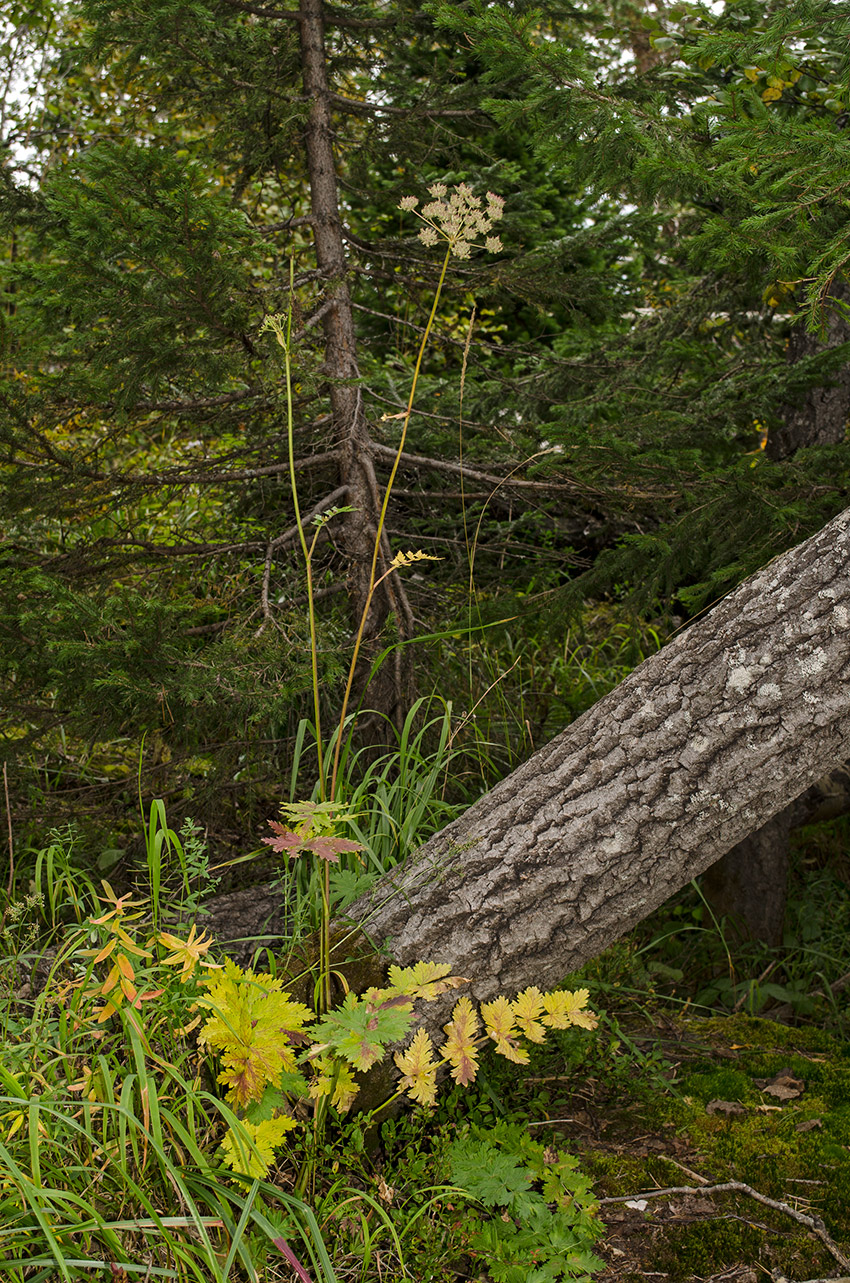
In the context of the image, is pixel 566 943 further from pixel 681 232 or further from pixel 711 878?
pixel 681 232

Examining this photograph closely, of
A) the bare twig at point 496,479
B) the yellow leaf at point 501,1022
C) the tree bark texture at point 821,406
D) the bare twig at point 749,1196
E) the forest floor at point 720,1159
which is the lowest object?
the forest floor at point 720,1159

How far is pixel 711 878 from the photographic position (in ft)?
12.4

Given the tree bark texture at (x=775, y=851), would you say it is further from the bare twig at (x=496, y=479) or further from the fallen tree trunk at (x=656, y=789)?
the fallen tree trunk at (x=656, y=789)

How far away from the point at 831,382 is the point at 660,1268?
280 cm

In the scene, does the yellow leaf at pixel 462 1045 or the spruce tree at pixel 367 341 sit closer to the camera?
the yellow leaf at pixel 462 1045

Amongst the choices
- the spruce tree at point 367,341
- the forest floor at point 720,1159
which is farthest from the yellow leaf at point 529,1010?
the spruce tree at point 367,341

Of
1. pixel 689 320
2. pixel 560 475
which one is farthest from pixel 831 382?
pixel 560 475

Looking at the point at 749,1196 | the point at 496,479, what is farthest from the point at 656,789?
the point at 496,479

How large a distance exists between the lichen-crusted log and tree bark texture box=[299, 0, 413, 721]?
1.26m

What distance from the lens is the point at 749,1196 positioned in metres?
1.75

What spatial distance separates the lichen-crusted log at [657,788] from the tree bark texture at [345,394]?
1257mm

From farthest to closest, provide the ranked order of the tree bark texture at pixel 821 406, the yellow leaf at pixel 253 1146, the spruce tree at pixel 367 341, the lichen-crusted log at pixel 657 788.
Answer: the tree bark texture at pixel 821 406, the spruce tree at pixel 367 341, the lichen-crusted log at pixel 657 788, the yellow leaf at pixel 253 1146

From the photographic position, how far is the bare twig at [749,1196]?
165 centimetres

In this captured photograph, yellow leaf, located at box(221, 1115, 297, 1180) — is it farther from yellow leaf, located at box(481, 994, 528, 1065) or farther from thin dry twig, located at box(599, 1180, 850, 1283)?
thin dry twig, located at box(599, 1180, 850, 1283)
